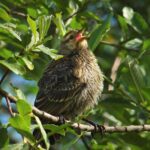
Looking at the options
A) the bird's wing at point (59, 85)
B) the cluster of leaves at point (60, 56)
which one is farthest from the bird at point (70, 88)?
the cluster of leaves at point (60, 56)

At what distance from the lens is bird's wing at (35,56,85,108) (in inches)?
184

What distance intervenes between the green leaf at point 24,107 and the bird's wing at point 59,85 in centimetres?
159

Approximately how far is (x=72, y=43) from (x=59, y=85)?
0.70 metres

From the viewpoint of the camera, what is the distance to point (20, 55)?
3.41 meters

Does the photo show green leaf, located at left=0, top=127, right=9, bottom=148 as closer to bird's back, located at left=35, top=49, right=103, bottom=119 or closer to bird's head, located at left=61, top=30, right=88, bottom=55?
bird's back, located at left=35, top=49, right=103, bottom=119

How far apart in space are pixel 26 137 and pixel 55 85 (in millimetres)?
1717

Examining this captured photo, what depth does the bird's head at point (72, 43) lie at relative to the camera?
5.26 meters

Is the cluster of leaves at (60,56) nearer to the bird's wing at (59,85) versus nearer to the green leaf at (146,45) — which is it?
the green leaf at (146,45)

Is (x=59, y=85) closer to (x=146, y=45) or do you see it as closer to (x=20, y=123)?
(x=146, y=45)

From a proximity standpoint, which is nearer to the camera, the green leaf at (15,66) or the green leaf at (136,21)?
the green leaf at (15,66)

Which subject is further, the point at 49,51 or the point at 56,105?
the point at 56,105

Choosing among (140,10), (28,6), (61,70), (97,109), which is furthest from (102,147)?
(140,10)

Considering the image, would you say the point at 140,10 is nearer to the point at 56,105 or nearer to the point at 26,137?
the point at 56,105

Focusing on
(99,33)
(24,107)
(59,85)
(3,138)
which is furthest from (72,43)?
(24,107)
